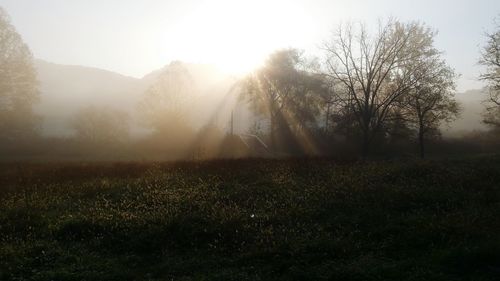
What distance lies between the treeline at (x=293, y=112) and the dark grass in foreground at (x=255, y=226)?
53.0ft

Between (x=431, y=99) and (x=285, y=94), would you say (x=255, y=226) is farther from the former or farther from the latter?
(x=285, y=94)

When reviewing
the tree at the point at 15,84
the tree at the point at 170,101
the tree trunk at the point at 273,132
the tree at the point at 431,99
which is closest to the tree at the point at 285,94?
the tree trunk at the point at 273,132

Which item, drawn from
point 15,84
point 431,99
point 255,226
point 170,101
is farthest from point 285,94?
point 255,226

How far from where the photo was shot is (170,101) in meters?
73.8

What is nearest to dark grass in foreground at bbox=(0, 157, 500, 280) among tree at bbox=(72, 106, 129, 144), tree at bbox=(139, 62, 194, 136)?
tree at bbox=(72, 106, 129, 144)

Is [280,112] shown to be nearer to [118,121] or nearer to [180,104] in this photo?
[180,104]

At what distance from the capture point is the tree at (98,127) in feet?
202

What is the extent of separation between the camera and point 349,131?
58031mm

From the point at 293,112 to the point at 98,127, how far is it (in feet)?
102

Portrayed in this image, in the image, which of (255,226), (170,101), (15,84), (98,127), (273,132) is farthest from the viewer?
(170,101)

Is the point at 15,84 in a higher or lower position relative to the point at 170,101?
lower

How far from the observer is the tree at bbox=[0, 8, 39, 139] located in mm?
44434

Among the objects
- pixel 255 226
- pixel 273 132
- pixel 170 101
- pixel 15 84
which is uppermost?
pixel 170 101

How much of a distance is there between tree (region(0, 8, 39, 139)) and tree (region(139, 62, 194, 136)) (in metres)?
22.6
